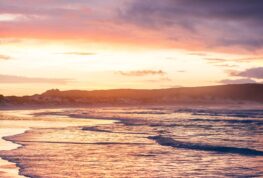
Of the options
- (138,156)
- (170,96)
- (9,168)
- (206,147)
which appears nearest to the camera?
(9,168)

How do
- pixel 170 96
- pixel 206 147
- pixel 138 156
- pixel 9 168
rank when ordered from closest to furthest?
1. pixel 9 168
2. pixel 138 156
3. pixel 206 147
4. pixel 170 96

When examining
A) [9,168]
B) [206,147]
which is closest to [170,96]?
[206,147]

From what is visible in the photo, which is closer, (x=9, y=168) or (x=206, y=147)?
(x=9, y=168)

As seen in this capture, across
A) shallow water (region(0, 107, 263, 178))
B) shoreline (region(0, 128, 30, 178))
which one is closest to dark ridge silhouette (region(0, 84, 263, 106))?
shallow water (region(0, 107, 263, 178))

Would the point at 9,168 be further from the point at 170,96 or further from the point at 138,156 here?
the point at 170,96

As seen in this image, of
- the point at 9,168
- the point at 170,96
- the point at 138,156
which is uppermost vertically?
the point at 170,96

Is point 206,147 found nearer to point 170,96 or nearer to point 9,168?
point 9,168

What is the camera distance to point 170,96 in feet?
474

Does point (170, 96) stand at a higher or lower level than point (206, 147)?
higher

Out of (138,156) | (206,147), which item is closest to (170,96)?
(206,147)

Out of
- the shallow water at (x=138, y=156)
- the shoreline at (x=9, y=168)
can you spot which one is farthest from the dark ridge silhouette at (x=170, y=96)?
the shoreline at (x=9, y=168)

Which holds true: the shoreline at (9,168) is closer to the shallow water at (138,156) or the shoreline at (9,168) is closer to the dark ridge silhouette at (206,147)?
the shallow water at (138,156)

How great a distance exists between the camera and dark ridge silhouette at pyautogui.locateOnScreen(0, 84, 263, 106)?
135m

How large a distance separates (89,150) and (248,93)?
126 m
